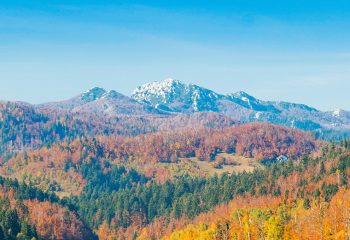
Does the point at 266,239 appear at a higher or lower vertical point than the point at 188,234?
higher

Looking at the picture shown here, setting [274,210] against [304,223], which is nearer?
[304,223]

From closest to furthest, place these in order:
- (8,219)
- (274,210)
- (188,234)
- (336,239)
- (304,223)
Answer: (336,239) → (304,223) → (8,219) → (188,234) → (274,210)

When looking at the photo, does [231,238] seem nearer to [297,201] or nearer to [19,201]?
[297,201]

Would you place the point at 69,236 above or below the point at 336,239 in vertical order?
below

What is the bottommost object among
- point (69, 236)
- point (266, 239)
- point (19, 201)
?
point (69, 236)

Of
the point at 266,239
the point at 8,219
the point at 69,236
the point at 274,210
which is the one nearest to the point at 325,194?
the point at 274,210

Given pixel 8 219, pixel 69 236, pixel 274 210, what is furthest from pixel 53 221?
pixel 274 210

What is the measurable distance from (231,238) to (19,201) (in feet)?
318

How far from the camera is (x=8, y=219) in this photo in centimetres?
15912

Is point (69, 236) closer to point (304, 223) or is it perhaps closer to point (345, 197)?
point (304, 223)

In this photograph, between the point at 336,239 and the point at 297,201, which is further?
the point at 297,201

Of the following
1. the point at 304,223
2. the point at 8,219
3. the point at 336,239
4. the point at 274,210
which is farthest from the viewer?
the point at 274,210

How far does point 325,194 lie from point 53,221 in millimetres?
115825

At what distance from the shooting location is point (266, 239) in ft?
417
